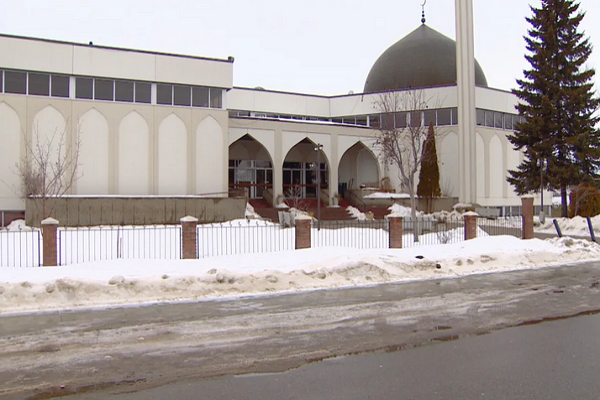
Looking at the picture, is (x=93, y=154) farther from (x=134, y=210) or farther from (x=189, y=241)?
(x=189, y=241)

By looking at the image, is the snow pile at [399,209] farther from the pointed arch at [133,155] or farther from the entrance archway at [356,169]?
the pointed arch at [133,155]

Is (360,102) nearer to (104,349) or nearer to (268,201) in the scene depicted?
(268,201)

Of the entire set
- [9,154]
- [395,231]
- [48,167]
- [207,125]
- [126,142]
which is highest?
[207,125]

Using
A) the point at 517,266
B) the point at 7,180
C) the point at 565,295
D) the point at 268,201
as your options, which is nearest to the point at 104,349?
the point at 565,295

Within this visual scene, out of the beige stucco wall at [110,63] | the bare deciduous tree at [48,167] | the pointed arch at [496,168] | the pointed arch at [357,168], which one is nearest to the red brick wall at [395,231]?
the bare deciduous tree at [48,167]

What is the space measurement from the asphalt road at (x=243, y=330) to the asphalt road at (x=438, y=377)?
329 mm

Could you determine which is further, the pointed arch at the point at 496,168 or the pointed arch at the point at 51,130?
the pointed arch at the point at 496,168

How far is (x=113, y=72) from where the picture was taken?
29.8 m

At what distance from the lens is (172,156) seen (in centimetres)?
3139

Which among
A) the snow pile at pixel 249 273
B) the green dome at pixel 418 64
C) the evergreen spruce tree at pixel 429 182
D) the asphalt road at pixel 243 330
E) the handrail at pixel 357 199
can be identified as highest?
the green dome at pixel 418 64

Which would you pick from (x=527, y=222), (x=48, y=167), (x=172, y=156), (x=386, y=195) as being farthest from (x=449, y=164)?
(x=48, y=167)

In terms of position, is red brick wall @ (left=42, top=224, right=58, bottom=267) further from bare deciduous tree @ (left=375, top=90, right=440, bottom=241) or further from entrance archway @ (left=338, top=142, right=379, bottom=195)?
entrance archway @ (left=338, top=142, right=379, bottom=195)

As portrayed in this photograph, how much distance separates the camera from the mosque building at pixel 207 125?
2844 cm

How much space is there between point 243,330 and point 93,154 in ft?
80.8
